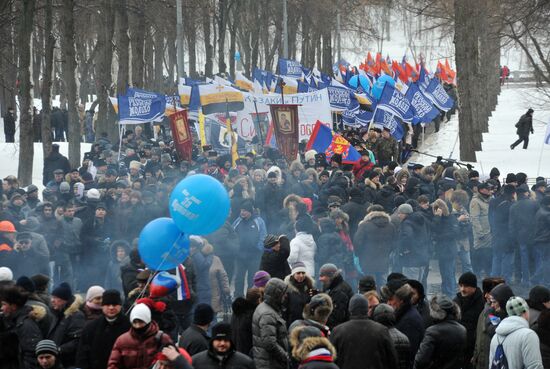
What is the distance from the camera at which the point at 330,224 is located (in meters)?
13.3

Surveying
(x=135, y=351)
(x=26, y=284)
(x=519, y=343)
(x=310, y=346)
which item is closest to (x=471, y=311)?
(x=519, y=343)

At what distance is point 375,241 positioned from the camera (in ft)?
45.1

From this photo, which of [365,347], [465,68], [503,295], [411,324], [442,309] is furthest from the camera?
[465,68]

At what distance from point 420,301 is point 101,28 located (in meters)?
27.3

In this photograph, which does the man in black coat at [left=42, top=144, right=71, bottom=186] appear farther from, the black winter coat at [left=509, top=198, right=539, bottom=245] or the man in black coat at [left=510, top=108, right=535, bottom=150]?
the man in black coat at [left=510, top=108, right=535, bottom=150]

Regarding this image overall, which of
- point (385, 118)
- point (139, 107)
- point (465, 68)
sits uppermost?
point (465, 68)

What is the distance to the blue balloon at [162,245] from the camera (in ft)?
30.9

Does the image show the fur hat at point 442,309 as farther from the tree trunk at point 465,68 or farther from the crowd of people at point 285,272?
the tree trunk at point 465,68

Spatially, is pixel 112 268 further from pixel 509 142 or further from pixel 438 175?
pixel 509 142

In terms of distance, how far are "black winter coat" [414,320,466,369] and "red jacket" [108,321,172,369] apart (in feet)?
7.11

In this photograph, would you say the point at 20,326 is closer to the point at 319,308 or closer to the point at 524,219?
the point at 319,308

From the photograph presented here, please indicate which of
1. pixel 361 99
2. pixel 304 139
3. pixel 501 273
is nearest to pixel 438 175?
pixel 501 273

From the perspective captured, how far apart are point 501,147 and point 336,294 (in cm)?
2718

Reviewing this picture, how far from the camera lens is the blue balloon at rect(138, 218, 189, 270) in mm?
9430
